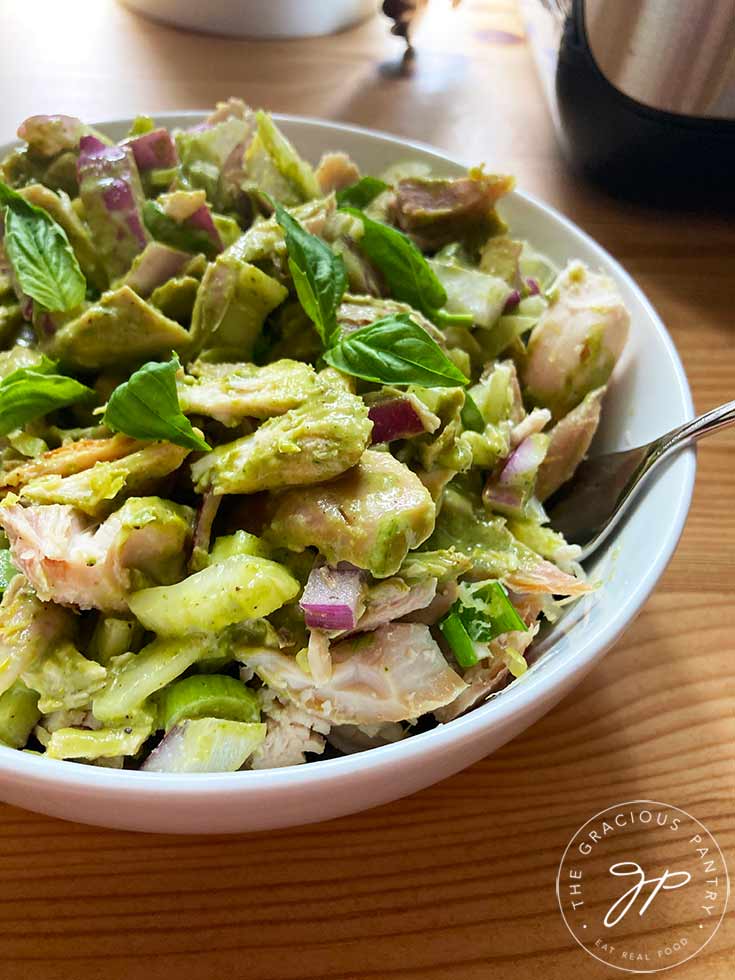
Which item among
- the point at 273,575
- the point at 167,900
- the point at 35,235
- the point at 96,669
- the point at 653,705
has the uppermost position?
the point at 35,235

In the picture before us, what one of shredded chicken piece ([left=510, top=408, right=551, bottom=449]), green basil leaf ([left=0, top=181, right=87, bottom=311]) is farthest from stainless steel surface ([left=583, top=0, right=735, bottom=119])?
green basil leaf ([left=0, top=181, right=87, bottom=311])

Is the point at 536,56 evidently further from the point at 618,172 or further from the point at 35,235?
the point at 35,235

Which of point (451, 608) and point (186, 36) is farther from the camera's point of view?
point (186, 36)

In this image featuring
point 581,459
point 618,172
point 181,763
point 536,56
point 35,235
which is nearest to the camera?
point 181,763

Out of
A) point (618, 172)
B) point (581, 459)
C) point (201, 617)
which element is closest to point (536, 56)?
point (618, 172)

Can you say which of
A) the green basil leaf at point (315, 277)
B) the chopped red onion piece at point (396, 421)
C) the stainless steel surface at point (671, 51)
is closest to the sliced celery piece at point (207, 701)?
the chopped red onion piece at point (396, 421)

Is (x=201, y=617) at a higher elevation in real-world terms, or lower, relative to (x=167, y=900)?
higher
